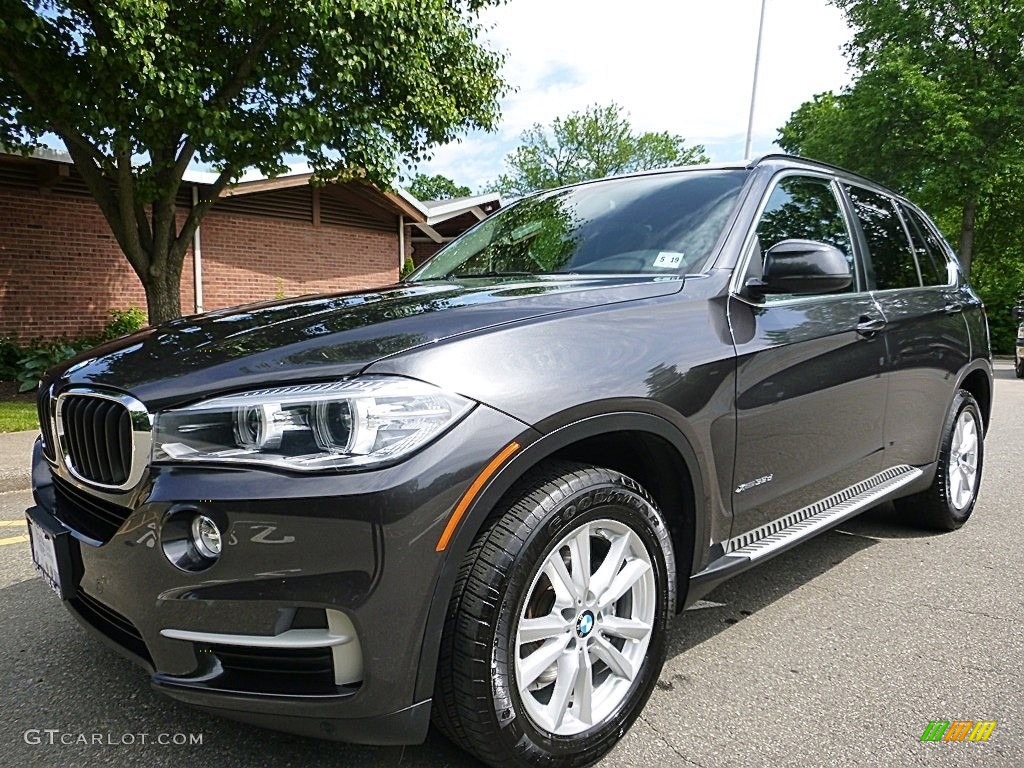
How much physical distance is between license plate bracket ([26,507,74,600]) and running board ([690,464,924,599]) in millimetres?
1750

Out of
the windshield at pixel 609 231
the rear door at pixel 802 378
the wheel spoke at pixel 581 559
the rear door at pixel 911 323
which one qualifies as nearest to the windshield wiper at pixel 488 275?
the windshield at pixel 609 231

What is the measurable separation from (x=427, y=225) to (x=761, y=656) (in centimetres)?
1561

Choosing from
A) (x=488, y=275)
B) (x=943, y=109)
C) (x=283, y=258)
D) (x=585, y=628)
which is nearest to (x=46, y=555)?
(x=585, y=628)

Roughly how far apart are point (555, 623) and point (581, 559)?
0.17 metres

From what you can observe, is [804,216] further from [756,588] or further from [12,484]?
[12,484]

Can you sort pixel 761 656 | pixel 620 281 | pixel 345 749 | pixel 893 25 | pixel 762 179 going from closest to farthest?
pixel 345 749 → pixel 620 281 → pixel 761 656 → pixel 762 179 → pixel 893 25

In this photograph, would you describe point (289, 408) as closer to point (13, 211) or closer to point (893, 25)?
point (13, 211)

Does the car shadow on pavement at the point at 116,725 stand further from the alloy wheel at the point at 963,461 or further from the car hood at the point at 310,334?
the alloy wheel at the point at 963,461

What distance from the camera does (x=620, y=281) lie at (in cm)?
248

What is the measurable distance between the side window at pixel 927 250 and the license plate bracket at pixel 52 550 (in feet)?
13.1

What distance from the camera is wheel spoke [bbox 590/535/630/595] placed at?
201 centimetres

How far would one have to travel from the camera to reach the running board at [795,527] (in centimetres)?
238

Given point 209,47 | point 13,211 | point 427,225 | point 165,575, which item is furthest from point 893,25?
point 165,575

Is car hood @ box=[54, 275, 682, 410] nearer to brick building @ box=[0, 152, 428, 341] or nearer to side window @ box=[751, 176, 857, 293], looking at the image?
side window @ box=[751, 176, 857, 293]
